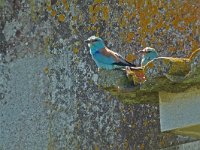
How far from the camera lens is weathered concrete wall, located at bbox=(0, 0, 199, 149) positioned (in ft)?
16.1

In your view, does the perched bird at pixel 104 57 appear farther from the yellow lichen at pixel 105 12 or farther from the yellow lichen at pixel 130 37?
the yellow lichen at pixel 105 12

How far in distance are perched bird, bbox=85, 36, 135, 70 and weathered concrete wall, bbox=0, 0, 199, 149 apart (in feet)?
1.67

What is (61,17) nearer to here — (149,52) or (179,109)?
(149,52)

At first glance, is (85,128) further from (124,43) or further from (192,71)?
(192,71)

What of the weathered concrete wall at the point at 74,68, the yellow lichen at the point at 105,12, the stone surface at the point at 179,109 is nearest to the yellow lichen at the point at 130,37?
the weathered concrete wall at the point at 74,68

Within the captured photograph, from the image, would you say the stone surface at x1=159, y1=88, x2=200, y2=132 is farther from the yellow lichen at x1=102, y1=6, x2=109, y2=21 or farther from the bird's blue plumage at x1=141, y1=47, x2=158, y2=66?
the yellow lichen at x1=102, y1=6, x2=109, y2=21

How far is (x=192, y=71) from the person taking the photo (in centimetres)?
328

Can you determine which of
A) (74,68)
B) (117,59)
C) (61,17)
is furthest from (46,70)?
(117,59)

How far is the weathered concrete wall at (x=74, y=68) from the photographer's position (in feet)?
16.1

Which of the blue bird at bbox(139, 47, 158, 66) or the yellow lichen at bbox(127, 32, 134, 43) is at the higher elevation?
the yellow lichen at bbox(127, 32, 134, 43)

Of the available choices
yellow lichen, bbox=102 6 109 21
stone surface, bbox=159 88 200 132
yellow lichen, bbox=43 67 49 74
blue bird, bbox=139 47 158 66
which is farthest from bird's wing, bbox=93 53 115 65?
yellow lichen, bbox=43 67 49 74

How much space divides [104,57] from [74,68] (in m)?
0.95

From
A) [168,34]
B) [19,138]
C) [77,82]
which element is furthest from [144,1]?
[19,138]

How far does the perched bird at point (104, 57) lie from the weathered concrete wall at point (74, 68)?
0.51m
